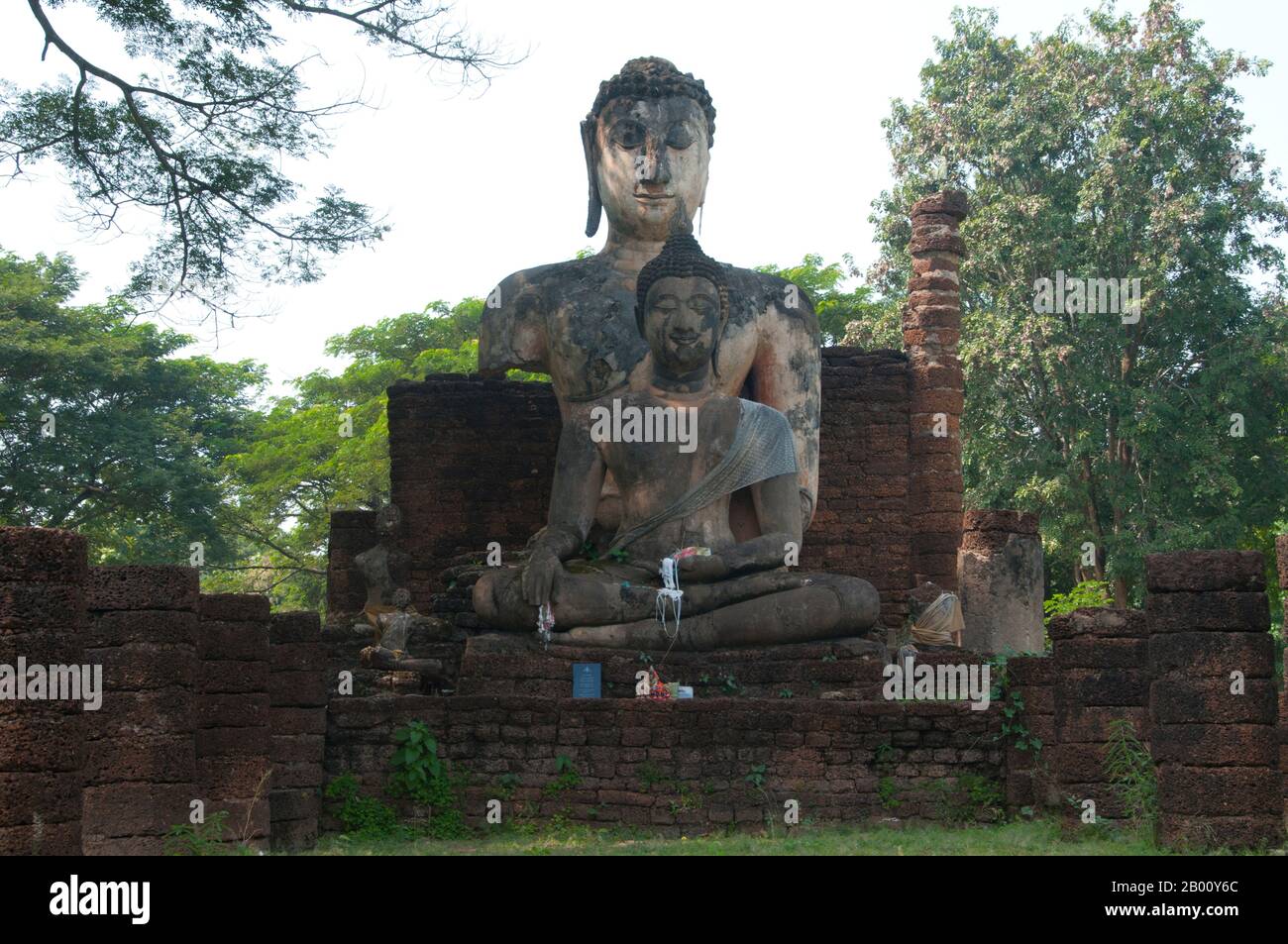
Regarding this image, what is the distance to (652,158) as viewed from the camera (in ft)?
51.3

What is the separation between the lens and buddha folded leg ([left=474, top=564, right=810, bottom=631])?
13477 mm

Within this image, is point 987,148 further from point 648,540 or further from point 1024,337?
point 648,540

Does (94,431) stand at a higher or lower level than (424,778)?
Result: higher

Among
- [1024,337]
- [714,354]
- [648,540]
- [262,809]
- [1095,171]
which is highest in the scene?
[1095,171]

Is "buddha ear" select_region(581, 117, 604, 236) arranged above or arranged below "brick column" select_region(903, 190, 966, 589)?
above

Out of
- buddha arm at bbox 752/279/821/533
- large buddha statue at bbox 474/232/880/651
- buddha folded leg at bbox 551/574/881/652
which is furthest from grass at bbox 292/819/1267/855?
buddha arm at bbox 752/279/821/533

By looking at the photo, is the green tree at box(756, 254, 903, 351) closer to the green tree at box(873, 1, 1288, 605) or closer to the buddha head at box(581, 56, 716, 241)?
the green tree at box(873, 1, 1288, 605)

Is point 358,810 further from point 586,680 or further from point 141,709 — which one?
point 141,709

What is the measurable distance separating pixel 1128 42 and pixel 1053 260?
12.4 feet

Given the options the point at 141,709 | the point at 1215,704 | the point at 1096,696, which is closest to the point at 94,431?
the point at 141,709

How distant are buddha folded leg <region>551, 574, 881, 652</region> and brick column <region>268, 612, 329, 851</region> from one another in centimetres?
255

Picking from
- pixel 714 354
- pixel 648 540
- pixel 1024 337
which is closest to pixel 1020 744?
pixel 648 540

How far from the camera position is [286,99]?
1476 cm

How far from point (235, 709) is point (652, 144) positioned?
7.03m
